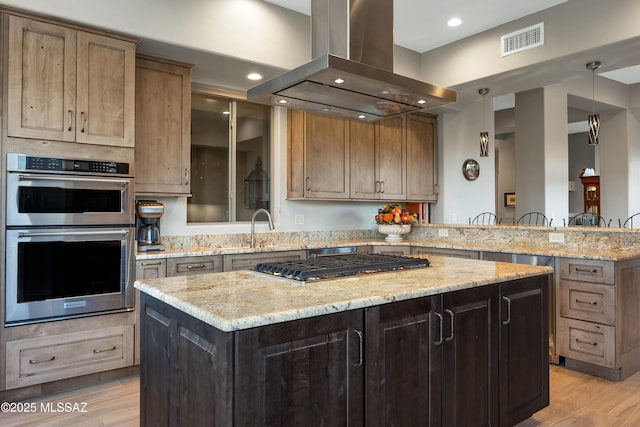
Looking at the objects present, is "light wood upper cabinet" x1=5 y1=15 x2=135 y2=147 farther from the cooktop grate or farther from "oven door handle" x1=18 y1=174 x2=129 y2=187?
the cooktop grate

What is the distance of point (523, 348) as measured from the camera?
2.23 m

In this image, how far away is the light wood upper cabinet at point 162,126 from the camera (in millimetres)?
3367

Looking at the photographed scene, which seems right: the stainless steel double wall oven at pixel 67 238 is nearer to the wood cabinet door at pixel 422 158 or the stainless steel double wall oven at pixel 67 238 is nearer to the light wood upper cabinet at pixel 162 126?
the light wood upper cabinet at pixel 162 126

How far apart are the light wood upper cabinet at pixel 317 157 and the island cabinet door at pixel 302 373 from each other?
292 cm

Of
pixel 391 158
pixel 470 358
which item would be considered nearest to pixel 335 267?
pixel 470 358

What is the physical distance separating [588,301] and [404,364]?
2.22 meters

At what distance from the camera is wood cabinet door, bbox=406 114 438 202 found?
5141mm

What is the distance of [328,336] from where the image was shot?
4.76ft

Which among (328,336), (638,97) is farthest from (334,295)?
(638,97)

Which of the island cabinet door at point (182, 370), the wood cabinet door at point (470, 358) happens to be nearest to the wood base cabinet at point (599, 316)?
the wood cabinet door at point (470, 358)

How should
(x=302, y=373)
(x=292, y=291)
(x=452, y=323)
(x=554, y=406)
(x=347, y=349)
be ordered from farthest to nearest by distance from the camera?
(x=554, y=406)
(x=452, y=323)
(x=292, y=291)
(x=347, y=349)
(x=302, y=373)

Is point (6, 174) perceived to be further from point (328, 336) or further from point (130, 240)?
point (328, 336)

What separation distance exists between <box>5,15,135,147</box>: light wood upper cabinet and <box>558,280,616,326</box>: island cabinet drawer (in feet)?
11.3

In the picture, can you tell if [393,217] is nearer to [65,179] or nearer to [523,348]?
[523,348]
